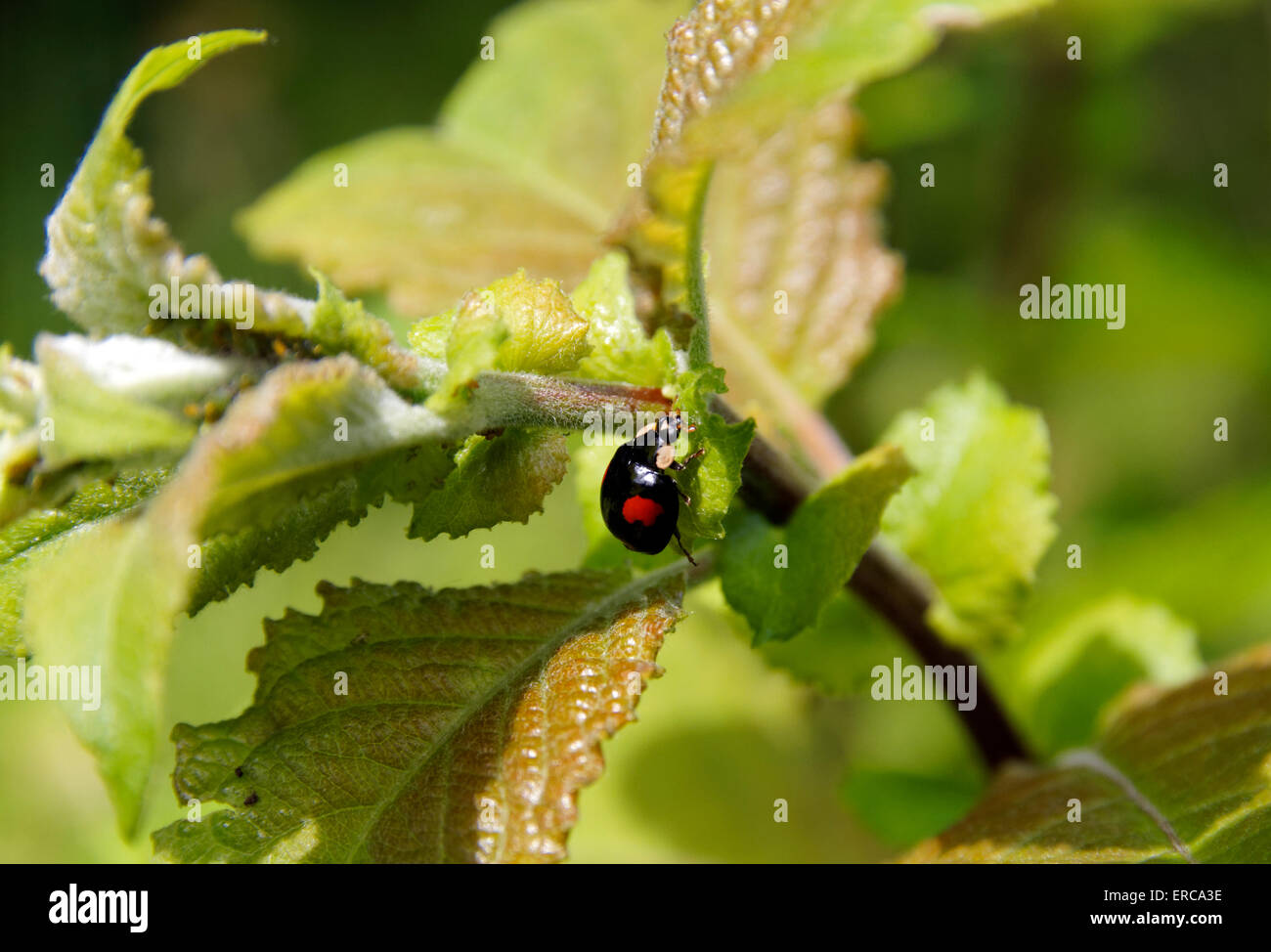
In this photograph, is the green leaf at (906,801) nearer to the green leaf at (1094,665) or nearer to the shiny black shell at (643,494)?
the green leaf at (1094,665)

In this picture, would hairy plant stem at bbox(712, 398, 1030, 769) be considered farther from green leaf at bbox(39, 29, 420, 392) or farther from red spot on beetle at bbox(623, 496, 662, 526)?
green leaf at bbox(39, 29, 420, 392)

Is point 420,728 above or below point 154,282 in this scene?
below

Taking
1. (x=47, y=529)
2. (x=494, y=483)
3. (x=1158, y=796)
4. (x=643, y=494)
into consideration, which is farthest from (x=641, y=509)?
(x=1158, y=796)

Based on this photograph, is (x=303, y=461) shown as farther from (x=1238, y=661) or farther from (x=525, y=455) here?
(x=1238, y=661)

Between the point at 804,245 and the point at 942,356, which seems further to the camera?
the point at 942,356
